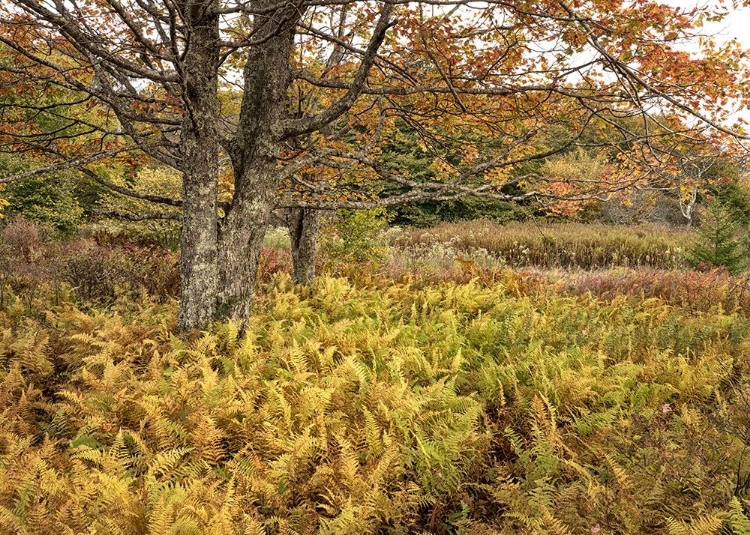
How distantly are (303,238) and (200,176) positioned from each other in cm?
311

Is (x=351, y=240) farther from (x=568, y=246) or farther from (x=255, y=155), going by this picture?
(x=568, y=246)

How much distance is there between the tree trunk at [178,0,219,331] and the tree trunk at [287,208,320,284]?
2746 millimetres

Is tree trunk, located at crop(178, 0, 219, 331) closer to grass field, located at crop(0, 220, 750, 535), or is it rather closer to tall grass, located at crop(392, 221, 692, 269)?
grass field, located at crop(0, 220, 750, 535)

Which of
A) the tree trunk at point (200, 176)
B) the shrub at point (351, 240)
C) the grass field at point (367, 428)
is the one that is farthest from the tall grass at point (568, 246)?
the tree trunk at point (200, 176)

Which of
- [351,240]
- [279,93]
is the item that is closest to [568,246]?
[351,240]

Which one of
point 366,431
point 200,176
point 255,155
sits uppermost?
point 255,155

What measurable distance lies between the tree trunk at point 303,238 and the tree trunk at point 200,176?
108 inches

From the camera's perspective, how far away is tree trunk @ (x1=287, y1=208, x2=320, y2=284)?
758 cm

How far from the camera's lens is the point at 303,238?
25.2 ft

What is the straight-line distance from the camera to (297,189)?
743 cm

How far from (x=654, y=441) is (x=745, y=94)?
12.3 feet

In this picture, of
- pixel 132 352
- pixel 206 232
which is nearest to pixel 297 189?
pixel 206 232

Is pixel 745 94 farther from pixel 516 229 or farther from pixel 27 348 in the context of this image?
pixel 516 229

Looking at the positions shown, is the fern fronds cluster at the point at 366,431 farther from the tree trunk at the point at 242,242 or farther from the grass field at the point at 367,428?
the tree trunk at the point at 242,242
